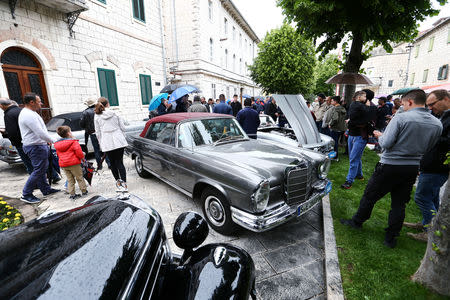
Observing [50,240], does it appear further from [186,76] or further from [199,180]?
[186,76]

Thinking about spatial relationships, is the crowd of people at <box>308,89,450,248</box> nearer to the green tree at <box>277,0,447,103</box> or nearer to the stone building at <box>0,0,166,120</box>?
the green tree at <box>277,0,447,103</box>

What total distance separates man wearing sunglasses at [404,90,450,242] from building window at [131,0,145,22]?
1262 centimetres

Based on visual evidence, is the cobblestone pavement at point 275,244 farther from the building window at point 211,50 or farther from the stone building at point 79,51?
the building window at point 211,50

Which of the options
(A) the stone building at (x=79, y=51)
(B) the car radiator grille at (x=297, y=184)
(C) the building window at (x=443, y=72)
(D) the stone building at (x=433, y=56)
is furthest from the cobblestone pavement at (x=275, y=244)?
(C) the building window at (x=443, y=72)

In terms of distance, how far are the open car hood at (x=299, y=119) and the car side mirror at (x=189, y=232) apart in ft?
14.0

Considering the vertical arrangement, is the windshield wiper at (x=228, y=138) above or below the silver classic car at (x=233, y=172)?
above

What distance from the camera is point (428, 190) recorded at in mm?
2740

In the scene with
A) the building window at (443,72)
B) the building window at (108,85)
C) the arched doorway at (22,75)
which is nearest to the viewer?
the arched doorway at (22,75)

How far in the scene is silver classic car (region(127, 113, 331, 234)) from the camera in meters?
2.59

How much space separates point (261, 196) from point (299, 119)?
3.53m

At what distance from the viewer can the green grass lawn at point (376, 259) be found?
6.79 ft

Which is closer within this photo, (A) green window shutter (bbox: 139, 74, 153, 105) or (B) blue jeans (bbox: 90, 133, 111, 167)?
(B) blue jeans (bbox: 90, 133, 111, 167)

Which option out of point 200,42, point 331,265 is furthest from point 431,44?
point 331,265

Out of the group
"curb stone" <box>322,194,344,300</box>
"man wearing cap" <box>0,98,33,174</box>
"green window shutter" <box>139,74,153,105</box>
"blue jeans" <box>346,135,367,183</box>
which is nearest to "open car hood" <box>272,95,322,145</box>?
"blue jeans" <box>346,135,367,183</box>
